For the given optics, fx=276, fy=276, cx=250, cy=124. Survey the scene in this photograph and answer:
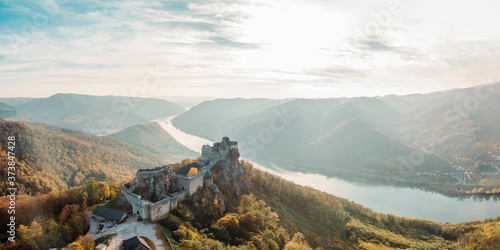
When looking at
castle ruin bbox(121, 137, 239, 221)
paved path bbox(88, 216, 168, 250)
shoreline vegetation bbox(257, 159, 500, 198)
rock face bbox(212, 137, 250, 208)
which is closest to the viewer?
paved path bbox(88, 216, 168, 250)

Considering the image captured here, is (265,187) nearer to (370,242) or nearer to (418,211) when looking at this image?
(370,242)

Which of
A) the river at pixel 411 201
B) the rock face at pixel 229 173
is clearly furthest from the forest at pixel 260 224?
the river at pixel 411 201

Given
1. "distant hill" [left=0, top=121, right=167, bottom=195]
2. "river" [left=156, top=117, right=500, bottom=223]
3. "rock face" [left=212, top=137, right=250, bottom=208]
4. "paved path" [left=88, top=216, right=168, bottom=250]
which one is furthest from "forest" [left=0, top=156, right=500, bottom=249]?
"distant hill" [left=0, top=121, right=167, bottom=195]

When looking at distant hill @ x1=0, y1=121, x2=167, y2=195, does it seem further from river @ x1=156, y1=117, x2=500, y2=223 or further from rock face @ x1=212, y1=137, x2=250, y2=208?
river @ x1=156, y1=117, x2=500, y2=223

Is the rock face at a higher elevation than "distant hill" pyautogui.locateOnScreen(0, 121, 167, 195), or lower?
higher

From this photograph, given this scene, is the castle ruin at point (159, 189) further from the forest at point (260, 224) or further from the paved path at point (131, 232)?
the paved path at point (131, 232)

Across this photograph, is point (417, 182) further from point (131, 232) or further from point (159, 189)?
point (131, 232)

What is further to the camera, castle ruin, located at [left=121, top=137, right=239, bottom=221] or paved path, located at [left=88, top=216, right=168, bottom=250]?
castle ruin, located at [left=121, top=137, right=239, bottom=221]

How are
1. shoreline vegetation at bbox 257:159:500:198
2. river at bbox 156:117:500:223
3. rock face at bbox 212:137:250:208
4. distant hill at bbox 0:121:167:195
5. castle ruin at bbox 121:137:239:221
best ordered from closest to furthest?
castle ruin at bbox 121:137:239:221, rock face at bbox 212:137:250:208, distant hill at bbox 0:121:167:195, river at bbox 156:117:500:223, shoreline vegetation at bbox 257:159:500:198
